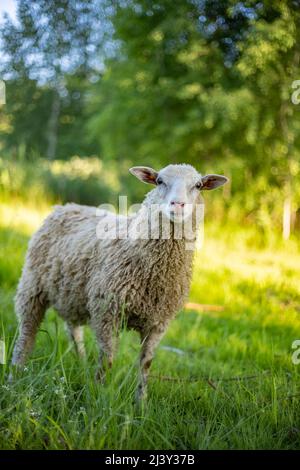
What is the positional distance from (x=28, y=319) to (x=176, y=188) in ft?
4.96

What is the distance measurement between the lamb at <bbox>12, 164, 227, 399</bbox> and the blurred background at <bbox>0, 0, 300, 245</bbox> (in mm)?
2296

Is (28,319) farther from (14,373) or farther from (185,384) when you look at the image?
(185,384)

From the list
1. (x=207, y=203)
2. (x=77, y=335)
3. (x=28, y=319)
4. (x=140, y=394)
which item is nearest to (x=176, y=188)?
(x=140, y=394)

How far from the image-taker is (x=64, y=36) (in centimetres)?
523

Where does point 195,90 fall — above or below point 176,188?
above

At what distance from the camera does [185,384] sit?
3.04 metres

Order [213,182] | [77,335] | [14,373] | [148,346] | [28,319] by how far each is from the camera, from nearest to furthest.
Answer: [14,373] < [148,346] < [213,182] < [28,319] < [77,335]

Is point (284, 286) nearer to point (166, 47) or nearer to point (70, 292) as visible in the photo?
point (70, 292)

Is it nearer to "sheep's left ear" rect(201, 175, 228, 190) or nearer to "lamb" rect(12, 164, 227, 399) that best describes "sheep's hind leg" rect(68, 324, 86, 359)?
"lamb" rect(12, 164, 227, 399)

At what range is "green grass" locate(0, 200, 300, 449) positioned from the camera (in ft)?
6.98

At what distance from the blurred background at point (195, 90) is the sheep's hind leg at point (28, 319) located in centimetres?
237

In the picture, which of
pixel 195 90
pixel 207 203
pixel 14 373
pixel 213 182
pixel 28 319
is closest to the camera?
pixel 14 373

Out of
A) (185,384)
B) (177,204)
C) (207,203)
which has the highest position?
(207,203)
